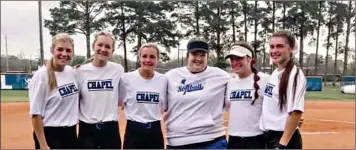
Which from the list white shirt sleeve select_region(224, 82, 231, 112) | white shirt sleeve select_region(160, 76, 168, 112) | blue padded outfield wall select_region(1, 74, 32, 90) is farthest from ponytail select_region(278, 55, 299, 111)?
blue padded outfield wall select_region(1, 74, 32, 90)

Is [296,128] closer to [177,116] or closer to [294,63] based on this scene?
[294,63]

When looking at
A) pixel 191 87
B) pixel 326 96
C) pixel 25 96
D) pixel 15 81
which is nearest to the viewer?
pixel 191 87

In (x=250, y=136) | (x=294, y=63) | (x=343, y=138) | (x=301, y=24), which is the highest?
(x=301, y=24)

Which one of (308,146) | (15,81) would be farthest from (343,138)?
(15,81)

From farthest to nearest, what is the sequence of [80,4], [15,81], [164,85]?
1. [15,81]
2. [80,4]
3. [164,85]

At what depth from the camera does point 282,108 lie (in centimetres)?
308

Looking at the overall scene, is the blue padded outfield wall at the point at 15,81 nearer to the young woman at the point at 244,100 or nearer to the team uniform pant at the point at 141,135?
the team uniform pant at the point at 141,135

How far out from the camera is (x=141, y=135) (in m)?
3.53

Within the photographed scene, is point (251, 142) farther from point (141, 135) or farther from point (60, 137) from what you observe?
point (60, 137)

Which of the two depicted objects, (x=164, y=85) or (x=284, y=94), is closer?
(x=284, y=94)

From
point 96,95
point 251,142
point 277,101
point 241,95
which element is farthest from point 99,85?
point 277,101

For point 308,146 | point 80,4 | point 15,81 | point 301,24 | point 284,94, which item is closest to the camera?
point 284,94

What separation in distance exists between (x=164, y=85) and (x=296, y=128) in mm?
1240

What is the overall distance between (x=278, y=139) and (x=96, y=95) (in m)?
1.61
